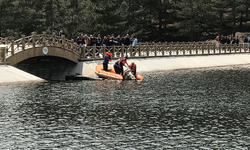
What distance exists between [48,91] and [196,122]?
12342 mm

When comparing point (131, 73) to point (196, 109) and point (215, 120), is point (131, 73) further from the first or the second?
point (215, 120)

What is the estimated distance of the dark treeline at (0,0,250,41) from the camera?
7156 centimetres

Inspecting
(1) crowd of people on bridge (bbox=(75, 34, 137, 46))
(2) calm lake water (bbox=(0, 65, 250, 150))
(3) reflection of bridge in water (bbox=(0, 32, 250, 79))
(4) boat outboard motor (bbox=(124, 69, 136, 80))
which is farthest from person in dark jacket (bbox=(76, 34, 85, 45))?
(2) calm lake water (bbox=(0, 65, 250, 150))

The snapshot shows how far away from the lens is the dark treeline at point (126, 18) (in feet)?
235

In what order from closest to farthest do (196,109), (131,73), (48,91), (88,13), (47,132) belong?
1. (47,132)
2. (196,109)
3. (48,91)
4. (131,73)
5. (88,13)

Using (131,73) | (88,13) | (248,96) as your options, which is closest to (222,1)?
(88,13)

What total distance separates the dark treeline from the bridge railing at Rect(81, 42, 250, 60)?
1581cm

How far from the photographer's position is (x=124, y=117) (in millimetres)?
20266

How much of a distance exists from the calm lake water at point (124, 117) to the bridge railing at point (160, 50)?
44.9 feet

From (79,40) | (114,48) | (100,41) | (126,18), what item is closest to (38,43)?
(79,40)

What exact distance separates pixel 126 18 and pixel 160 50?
92.1 ft

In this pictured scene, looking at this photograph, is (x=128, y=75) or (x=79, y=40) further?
(x=79, y=40)

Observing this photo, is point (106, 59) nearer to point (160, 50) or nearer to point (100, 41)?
point (100, 41)

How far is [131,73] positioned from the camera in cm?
3750
